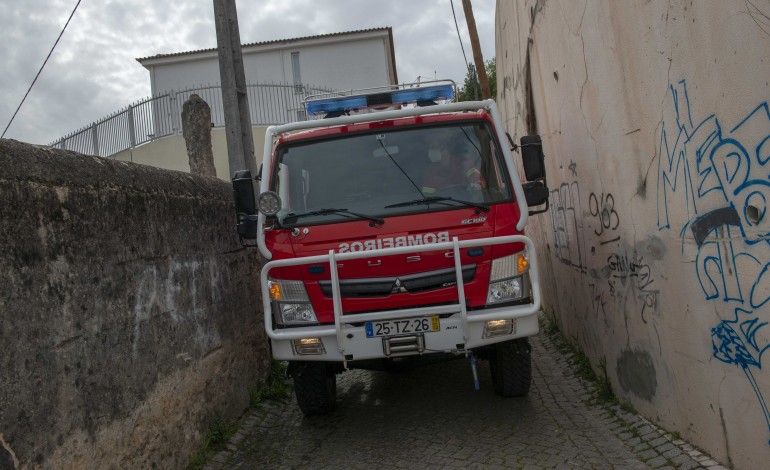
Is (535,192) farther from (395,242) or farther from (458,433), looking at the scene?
(458,433)

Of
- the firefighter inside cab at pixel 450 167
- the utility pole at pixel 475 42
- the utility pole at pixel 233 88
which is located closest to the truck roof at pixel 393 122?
the firefighter inside cab at pixel 450 167

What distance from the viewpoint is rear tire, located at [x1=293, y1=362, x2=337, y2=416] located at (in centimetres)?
553

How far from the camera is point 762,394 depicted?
337cm

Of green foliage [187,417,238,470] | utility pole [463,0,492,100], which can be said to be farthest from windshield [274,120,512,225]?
utility pole [463,0,492,100]

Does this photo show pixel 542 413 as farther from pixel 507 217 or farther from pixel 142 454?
pixel 142 454

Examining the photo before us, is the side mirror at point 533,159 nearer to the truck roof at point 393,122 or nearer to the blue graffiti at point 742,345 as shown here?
the truck roof at point 393,122

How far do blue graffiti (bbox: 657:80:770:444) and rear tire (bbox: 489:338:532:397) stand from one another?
5.42 feet

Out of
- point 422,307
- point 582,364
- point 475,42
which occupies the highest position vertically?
point 475,42

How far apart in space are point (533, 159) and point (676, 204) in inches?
52.9

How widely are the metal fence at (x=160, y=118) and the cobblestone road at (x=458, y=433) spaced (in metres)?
8.26

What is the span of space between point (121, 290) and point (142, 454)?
0.97 metres

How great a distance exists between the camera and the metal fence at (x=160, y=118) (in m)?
14.5

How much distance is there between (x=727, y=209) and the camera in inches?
138

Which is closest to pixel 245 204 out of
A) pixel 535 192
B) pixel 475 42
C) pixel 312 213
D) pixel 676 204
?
pixel 312 213
